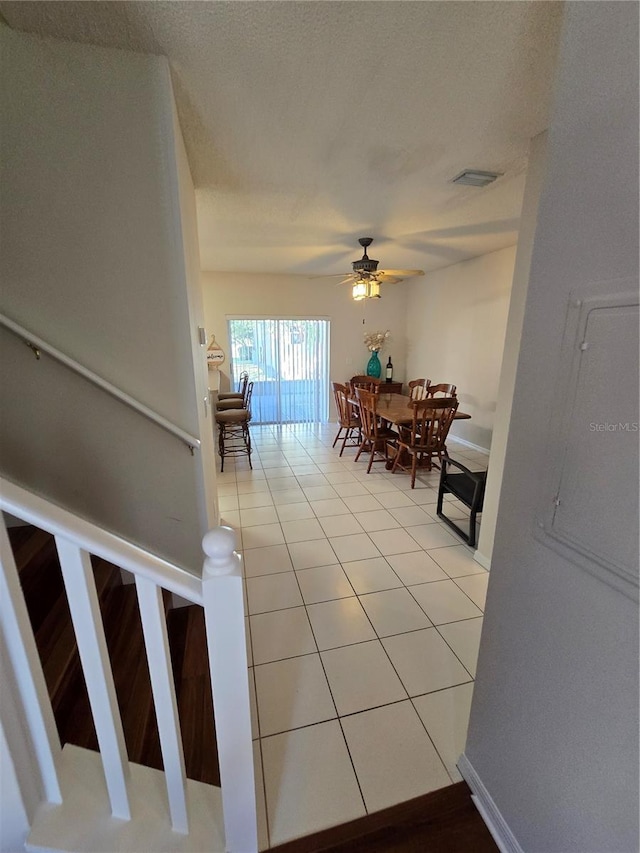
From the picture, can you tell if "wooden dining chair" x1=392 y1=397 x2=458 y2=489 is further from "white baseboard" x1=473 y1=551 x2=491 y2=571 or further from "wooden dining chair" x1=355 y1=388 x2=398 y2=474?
"white baseboard" x1=473 y1=551 x2=491 y2=571

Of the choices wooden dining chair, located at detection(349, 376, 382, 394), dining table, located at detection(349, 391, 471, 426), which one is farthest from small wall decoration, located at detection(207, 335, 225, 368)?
dining table, located at detection(349, 391, 471, 426)

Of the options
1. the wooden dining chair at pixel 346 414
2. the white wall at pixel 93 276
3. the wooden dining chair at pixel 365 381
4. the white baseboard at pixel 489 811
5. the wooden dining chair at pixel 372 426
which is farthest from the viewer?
the wooden dining chair at pixel 365 381

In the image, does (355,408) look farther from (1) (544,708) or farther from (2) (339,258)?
(1) (544,708)

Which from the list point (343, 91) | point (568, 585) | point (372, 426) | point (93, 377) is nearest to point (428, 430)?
point (372, 426)

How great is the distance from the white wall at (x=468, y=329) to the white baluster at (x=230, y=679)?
462 cm

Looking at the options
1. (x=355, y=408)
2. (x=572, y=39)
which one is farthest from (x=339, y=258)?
(x=572, y=39)

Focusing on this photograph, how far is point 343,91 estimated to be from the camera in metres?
1.58

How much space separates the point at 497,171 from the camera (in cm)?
233

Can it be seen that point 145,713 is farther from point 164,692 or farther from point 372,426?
point 372,426

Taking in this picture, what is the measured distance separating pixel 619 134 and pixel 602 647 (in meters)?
1.08

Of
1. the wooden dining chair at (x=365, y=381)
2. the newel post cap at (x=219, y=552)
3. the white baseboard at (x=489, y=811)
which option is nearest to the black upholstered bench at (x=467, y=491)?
the white baseboard at (x=489, y=811)

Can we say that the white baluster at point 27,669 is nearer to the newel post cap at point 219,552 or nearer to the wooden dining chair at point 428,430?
the newel post cap at point 219,552

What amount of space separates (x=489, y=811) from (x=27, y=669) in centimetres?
143

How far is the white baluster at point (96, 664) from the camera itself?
697mm
